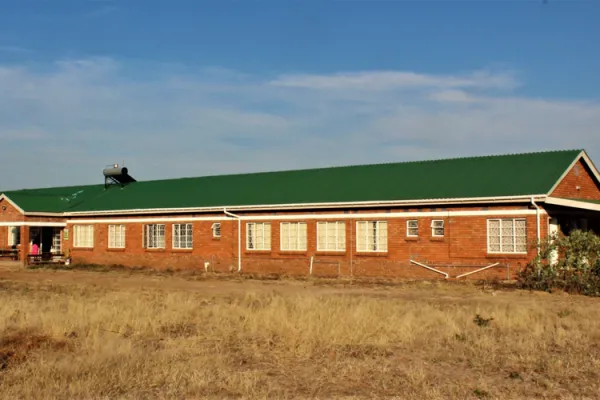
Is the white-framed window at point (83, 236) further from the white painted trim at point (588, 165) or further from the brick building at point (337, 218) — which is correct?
the white painted trim at point (588, 165)

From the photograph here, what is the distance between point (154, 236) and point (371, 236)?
13.3 meters

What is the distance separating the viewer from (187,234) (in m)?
36.7

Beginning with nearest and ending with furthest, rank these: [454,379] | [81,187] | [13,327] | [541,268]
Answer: [454,379] → [13,327] → [541,268] → [81,187]

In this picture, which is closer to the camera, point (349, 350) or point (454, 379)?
point (454, 379)

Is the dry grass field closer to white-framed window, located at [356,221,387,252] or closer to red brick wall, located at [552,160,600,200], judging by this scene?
red brick wall, located at [552,160,600,200]

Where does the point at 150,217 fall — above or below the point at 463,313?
above

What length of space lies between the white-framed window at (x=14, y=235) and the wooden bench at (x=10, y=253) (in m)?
0.61

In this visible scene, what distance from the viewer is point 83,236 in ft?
137

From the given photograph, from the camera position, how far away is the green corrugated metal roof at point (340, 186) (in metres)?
28.1

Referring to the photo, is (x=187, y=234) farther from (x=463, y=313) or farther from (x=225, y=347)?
(x=225, y=347)

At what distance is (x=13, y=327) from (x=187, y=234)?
22.8 m

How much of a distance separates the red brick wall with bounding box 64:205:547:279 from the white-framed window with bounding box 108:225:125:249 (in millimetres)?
292

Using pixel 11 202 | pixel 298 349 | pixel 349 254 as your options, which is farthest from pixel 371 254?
pixel 11 202

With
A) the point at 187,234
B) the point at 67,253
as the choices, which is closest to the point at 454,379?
the point at 187,234
